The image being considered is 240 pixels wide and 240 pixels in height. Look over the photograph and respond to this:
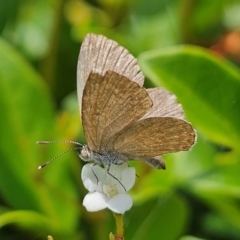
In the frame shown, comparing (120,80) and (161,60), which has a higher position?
(161,60)

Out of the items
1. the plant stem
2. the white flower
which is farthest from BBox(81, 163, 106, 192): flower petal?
the plant stem

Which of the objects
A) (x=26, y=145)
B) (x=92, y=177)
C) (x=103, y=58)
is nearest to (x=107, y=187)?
(x=92, y=177)

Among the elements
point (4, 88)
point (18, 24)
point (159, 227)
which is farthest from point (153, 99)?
point (18, 24)

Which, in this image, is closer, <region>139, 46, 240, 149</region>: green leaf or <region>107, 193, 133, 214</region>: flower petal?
<region>107, 193, 133, 214</region>: flower petal

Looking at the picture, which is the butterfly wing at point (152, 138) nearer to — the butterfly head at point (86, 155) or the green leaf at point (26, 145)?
the butterfly head at point (86, 155)

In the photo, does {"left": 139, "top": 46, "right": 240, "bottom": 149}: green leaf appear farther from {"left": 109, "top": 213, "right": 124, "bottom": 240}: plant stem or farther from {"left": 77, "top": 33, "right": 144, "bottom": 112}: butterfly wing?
{"left": 109, "top": 213, "right": 124, "bottom": 240}: plant stem

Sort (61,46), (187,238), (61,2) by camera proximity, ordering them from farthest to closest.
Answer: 1. (61,46)
2. (61,2)
3. (187,238)

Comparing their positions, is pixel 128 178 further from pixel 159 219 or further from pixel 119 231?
pixel 159 219

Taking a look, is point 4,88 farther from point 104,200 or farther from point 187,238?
point 187,238
